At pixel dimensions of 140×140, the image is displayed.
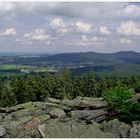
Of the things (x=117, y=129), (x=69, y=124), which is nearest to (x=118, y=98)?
(x=117, y=129)

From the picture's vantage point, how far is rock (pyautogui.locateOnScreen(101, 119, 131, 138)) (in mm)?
25078

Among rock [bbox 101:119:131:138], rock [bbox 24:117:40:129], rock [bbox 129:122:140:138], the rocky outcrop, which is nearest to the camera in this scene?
rock [bbox 129:122:140:138]

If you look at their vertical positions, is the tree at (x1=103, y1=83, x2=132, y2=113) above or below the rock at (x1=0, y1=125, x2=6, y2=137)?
above

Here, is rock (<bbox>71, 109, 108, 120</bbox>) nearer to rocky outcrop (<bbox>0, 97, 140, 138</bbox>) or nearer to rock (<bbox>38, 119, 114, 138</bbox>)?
rocky outcrop (<bbox>0, 97, 140, 138</bbox>)

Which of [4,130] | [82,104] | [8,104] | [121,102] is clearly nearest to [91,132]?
[4,130]

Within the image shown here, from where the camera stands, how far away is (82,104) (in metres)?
39.2

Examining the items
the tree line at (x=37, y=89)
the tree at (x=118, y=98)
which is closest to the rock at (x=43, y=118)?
the tree at (x=118, y=98)

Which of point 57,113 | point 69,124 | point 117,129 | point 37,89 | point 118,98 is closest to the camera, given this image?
point 69,124

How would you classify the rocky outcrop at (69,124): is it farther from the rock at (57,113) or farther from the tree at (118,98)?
the tree at (118,98)

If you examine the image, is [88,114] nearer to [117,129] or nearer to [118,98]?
[118,98]

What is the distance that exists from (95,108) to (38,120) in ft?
31.8

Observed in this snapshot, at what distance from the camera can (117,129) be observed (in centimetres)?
2608

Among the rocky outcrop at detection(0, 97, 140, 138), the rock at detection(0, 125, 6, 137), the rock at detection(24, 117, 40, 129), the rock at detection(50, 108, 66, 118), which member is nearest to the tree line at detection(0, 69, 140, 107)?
the rocky outcrop at detection(0, 97, 140, 138)

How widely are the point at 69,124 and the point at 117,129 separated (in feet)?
12.3
